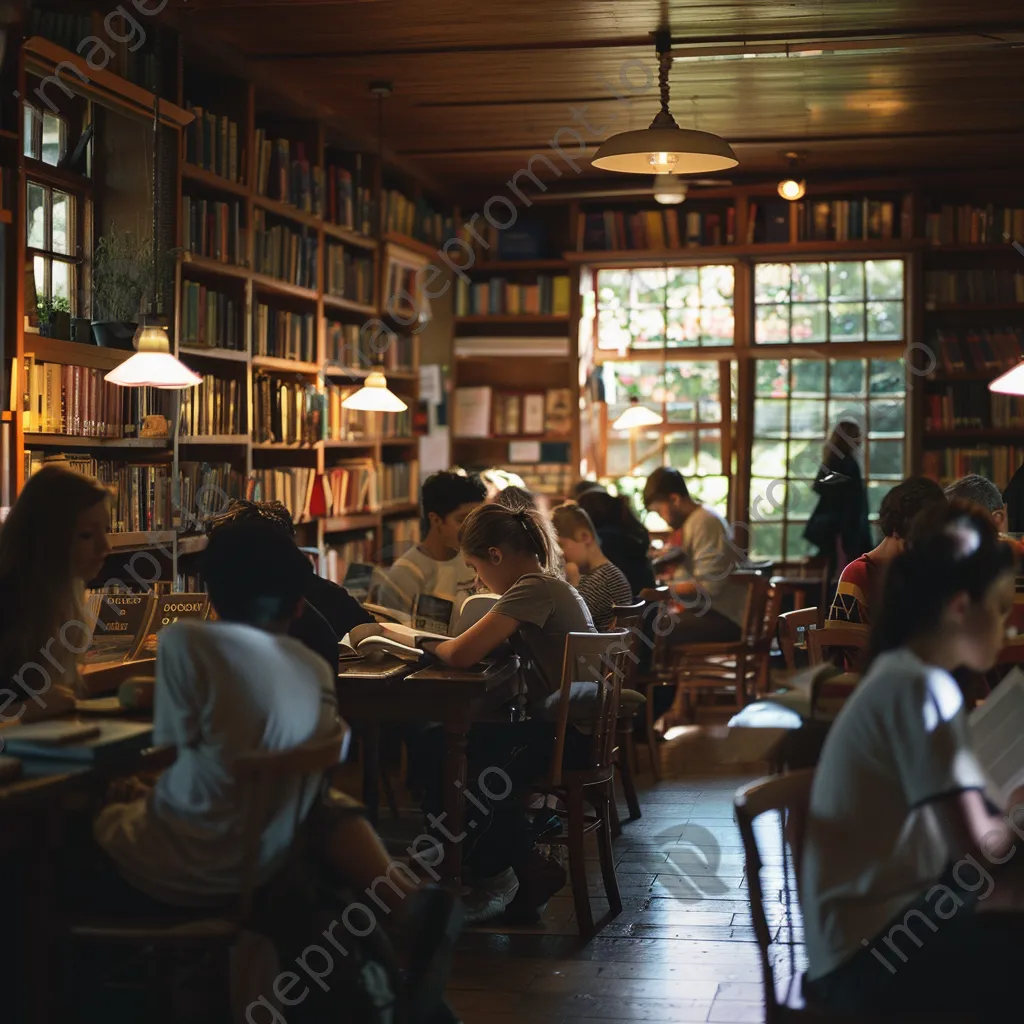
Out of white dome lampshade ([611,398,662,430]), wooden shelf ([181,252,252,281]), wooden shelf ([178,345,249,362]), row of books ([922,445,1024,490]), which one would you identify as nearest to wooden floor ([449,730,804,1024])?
wooden shelf ([178,345,249,362])

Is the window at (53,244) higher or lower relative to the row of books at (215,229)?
lower

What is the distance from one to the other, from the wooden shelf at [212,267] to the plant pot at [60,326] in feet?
2.32

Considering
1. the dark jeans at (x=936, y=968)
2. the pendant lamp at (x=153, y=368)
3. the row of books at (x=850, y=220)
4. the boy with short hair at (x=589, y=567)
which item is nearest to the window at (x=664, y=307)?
the row of books at (x=850, y=220)

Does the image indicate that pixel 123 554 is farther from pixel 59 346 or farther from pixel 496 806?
pixel 496 806

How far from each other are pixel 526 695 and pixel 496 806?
352 millimetres

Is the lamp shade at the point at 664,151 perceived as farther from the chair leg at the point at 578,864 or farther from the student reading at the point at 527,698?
the chair leg at the point at 578,864

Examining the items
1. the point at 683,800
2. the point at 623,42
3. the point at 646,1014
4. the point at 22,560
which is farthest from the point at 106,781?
the point at 623,42

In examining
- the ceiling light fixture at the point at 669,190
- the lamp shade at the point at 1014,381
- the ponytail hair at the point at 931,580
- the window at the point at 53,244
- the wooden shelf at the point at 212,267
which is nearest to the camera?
the ponytail hair at the point at 931,580

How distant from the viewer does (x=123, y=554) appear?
5285 mm

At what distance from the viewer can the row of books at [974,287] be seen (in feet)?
29.0

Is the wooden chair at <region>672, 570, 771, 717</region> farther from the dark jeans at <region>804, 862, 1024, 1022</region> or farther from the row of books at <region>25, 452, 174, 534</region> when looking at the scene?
the dark jeans at <region>804, 862, 1024, 1022</region>

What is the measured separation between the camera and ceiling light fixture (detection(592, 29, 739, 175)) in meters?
4.87

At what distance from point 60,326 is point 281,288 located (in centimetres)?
190

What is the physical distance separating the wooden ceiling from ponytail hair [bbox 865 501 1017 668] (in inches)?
152
